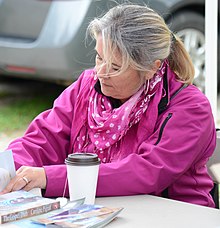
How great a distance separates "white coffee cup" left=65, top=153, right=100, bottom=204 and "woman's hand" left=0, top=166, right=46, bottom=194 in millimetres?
154

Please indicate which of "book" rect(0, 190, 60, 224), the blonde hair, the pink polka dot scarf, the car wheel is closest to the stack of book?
"book" rect(0, 190, 60, 224)

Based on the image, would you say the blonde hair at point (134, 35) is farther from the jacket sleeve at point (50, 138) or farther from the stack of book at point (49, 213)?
the stack of book at point (49, 213)

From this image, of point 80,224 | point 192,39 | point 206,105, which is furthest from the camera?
point 192,39

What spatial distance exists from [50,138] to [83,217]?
73 cm

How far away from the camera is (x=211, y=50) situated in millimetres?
3625

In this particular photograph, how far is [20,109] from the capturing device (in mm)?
6371

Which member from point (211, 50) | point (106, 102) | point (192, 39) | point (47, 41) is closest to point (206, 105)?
point (106, 102)

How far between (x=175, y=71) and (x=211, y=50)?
3.22ft

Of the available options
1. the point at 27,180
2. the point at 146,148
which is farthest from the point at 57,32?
the point at 27,180

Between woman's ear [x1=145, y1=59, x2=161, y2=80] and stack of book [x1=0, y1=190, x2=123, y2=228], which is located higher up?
woman's ear [x1=145, y1=59, x2=161, y2=80]

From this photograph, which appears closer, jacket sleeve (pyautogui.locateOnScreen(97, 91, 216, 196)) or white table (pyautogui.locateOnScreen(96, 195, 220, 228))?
white table (pyautogui.locateOnScreen(96, 195, 220, 228))

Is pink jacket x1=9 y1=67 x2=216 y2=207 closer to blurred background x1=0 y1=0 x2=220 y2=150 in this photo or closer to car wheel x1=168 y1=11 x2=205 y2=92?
blurred background x1=0 y1=0 x2=220 y2=150

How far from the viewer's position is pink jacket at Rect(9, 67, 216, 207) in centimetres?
243

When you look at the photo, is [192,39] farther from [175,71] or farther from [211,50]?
[175,71]
